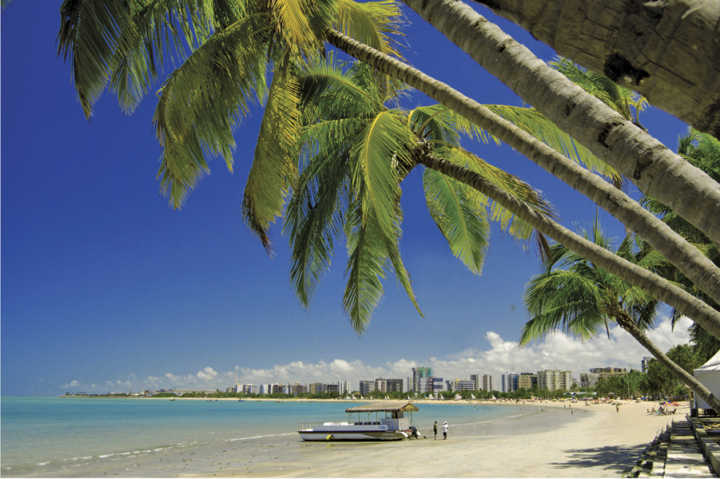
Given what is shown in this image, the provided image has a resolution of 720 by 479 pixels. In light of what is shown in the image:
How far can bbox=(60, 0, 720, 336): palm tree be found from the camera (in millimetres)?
4781

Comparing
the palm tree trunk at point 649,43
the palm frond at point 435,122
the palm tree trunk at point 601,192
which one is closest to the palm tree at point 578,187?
the palm tree trunk at point 601,192

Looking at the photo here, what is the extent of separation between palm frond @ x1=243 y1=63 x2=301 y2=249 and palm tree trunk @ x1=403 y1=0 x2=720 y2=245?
9.95ft

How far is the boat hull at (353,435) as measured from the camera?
2652 centimetres

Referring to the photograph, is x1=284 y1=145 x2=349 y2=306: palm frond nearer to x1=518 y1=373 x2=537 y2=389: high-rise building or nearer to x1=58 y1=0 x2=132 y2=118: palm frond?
x1=58 y1=0 x2=132 y2=118: palm frond

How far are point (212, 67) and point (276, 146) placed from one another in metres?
1.08

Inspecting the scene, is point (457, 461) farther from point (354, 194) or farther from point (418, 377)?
point (418, 377)

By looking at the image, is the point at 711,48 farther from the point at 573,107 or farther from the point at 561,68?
the point at 561,68

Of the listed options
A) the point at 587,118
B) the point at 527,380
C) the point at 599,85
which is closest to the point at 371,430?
the point at 599,85

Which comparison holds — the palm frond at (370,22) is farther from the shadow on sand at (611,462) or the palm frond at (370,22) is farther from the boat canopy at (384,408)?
the boat canopy at (384,408)

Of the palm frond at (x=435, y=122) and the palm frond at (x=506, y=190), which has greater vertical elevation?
the palm frond at (x=435, y=122)

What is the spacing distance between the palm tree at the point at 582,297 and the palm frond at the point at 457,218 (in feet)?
4.96

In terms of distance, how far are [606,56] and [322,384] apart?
19721 cm

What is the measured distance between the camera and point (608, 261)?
375cm

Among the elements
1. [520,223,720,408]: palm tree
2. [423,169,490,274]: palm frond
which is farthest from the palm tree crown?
[423,169,490,274]: palm frond
